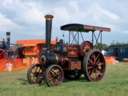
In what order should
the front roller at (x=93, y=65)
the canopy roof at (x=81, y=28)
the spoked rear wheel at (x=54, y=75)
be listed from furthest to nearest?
the canopy roof at (x=81, y=28) → the front roller at (x=93, y=65) → the spoked rear wheel at (x=54, y=75)

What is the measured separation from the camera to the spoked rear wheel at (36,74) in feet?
56.5

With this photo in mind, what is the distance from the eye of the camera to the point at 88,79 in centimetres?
1820

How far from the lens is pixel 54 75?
16.4 meters

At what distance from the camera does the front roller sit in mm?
18156

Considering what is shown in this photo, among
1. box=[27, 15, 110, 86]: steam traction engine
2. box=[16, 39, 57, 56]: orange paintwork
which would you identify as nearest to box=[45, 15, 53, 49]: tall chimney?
box=[27, 15, 110, 86]: steam traction engine

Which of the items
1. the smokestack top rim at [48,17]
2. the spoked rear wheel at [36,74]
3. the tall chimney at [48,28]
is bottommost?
the spoked rear wheel at [36,74]

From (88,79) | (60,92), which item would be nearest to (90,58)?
(88,79)

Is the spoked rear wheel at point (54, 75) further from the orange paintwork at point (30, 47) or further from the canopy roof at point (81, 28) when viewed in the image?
the orange paintwork at point (30, 47)

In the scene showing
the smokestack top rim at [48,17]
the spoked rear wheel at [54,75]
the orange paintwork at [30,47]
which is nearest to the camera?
the spoked rear wheel at [54,75]

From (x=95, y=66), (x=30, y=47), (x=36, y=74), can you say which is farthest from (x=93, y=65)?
(x=30, y=47)

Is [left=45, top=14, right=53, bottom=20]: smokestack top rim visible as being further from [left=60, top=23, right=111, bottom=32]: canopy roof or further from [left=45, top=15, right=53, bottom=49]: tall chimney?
[left=60, top=23, right=111, bottom=32]: canopy roof

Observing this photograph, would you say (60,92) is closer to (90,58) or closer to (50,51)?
(50,51)

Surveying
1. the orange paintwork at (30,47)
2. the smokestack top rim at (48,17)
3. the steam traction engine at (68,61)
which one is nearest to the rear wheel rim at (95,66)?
the steam traction engine at (68,61)

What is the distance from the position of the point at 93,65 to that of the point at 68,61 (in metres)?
1.49
